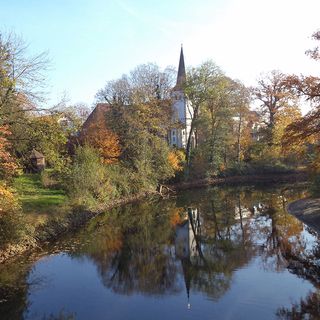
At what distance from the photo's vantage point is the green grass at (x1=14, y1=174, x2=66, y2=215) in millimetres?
23750

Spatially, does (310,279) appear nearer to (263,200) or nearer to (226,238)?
(226,238)

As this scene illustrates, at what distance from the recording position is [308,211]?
83.5ft

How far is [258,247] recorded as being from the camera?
2012 centimetres

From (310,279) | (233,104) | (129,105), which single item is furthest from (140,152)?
(310,279)

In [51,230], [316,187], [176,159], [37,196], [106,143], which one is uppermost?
[106,143]

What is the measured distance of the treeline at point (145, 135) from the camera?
63.1 feet

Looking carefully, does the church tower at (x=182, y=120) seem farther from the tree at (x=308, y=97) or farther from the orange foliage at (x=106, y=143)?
the tree at (x=308, y=97)

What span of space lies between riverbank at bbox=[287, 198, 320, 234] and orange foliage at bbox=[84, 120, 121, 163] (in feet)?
57.7

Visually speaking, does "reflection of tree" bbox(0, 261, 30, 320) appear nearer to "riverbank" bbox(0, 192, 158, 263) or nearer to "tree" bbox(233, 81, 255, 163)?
"riverbank" bbox(0, 192, 158, 263)

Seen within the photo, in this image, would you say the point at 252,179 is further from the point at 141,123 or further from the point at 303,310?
the point at 303,310

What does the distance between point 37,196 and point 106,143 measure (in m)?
12.3

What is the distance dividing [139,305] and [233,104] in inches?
1691

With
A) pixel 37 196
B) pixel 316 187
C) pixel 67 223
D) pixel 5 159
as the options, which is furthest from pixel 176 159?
pixel 5 159

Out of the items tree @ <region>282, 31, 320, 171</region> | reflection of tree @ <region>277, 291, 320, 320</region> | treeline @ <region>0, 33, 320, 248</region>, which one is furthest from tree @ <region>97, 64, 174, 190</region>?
reflection of tree @ <region>277, 291, 320, 320</region>
